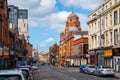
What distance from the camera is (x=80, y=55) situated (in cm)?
11238

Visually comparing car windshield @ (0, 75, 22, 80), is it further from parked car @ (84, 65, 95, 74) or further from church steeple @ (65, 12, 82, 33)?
church steeple @ (65, 12, 82, 33)

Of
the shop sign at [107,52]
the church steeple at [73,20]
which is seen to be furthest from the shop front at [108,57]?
the church steeple at [73,20]

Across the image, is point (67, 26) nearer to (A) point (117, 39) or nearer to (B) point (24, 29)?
(B) point (24, 29)

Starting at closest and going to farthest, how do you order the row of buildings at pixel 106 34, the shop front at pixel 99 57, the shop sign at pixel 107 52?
the row of buildings at pixel 106 34 < the shop sign at pixel 107 52 < the shop front at pixel 99 57

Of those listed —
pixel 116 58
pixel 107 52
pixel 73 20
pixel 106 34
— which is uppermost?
pixel 73 20

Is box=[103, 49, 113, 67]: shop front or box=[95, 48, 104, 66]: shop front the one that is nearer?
box=[103, 49, 113, 67]: shop front

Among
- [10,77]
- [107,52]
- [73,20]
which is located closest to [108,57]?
[107,52]

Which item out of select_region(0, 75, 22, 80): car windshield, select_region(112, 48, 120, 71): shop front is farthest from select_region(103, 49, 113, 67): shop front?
select_region(0, 75, 22, 80): car windshield

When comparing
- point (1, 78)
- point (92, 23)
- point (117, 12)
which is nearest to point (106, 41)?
point (117, 12)

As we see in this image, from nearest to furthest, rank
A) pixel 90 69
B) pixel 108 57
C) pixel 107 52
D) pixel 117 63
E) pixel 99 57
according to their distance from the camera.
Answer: pixel 90 69, pixel 117 63, pixel 107 52, pixel 108 57, pixel 99 57

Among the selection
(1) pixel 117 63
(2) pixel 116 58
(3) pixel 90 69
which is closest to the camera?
(3) pixel 90 69

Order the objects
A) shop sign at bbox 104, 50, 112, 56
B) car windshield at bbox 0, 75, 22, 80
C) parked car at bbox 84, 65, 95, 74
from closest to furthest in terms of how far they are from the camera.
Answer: car windshield at bbox 0, 75, 22, 80, parked car at bbox 84, 65, 95, 74, shop sign at bbox 104, 50, 112, 56

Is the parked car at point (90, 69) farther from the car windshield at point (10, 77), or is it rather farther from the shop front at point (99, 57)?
the car windshield at point (10, 77)

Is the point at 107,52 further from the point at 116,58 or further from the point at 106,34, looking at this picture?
the point at 116,58
